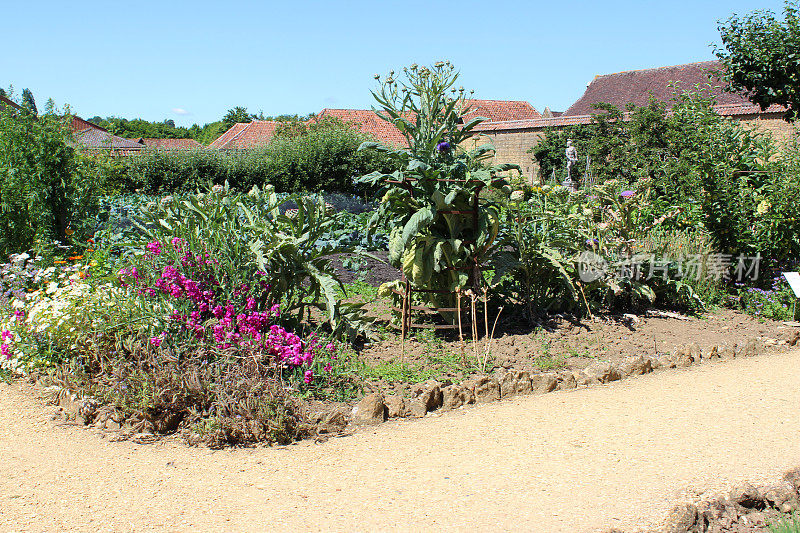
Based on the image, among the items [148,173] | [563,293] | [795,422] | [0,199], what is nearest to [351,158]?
[148,173]

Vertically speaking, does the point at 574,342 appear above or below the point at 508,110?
below

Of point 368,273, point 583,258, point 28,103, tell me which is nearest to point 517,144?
point 368,273

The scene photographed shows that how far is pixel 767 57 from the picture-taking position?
32.2 ft

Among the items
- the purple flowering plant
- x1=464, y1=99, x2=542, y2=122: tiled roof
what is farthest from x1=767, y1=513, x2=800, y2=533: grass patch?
x1=464, y1=99, x2=542, y2=122: tiled roof

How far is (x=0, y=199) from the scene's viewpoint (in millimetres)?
7082

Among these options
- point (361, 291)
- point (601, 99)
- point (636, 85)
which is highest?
point (636, 85)

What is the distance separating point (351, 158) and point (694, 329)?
11.4 m

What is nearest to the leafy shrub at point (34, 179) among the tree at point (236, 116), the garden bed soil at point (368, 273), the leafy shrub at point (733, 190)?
the garden bed soil at point (368, 273)

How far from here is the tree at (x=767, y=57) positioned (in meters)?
9.68

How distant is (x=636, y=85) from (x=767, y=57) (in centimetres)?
2071

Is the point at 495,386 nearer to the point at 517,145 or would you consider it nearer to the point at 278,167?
the point at 278,167

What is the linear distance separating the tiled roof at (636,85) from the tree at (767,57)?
17.1 m

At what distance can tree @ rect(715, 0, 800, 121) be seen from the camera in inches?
381

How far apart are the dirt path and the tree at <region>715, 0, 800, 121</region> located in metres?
7.55
